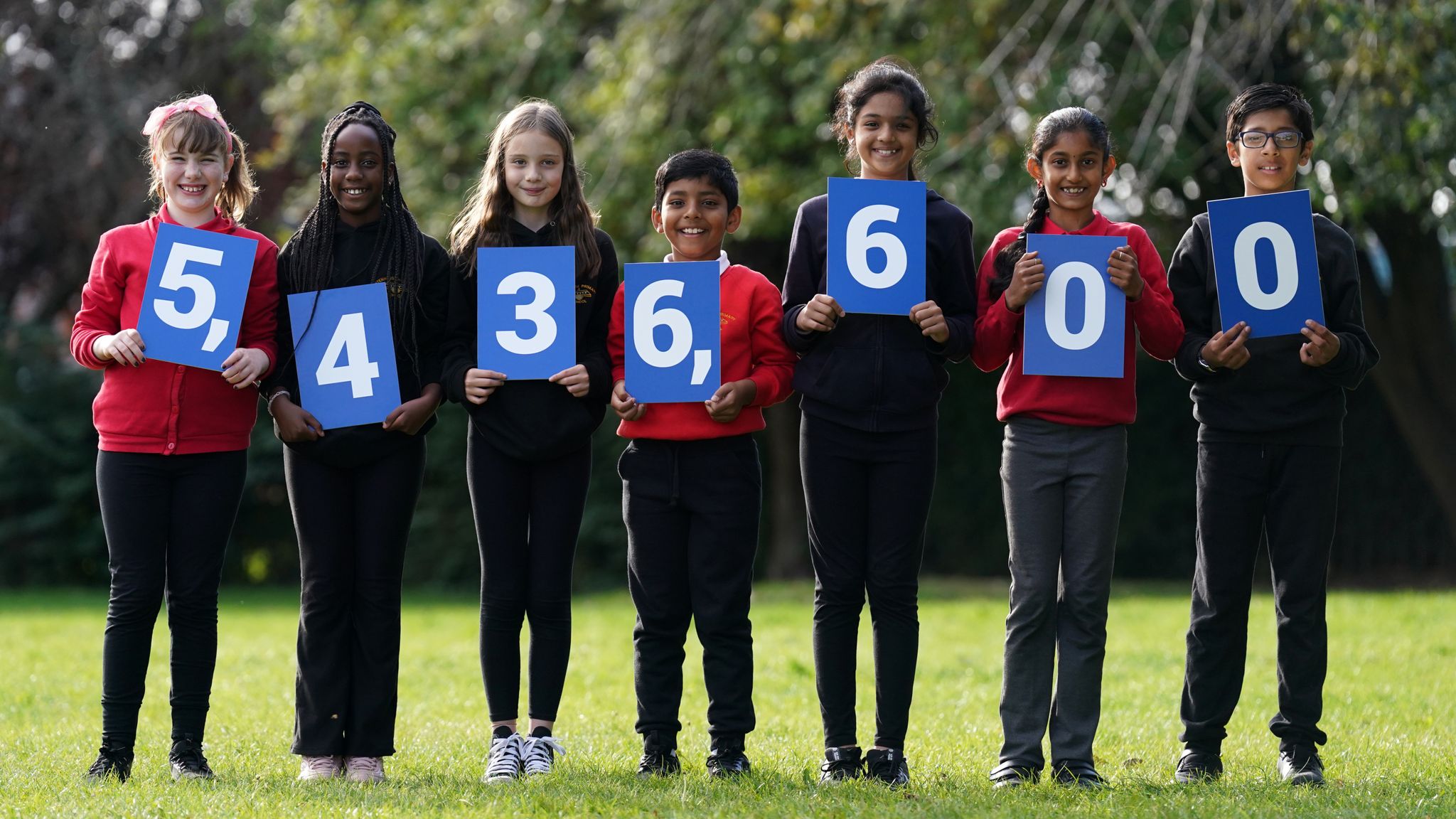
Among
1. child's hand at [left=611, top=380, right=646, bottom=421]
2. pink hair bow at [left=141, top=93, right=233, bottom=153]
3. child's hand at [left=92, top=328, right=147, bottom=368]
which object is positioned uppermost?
pink hair bow at [left=141, top=93, right=233, bottom=153]

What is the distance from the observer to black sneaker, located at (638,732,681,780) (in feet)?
14.2

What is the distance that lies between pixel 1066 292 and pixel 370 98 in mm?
9884

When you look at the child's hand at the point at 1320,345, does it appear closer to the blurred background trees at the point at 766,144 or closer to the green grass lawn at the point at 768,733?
the green grass lawn at the point at 768,733

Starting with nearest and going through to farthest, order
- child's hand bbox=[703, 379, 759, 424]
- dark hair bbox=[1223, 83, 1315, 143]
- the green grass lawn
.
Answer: the green grass lawn
child's hand bbox=[703, 379, 759, 424]
dark hair bbox=[1223, 83, 1315, 143]

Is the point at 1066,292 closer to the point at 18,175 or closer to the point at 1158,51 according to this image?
the point at 1158,51

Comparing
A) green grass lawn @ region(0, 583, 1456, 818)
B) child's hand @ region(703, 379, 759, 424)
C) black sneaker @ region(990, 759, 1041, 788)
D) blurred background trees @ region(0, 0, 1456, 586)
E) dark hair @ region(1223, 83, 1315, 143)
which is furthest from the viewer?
blurred background trees @ region(0, 0, 1456, 586)

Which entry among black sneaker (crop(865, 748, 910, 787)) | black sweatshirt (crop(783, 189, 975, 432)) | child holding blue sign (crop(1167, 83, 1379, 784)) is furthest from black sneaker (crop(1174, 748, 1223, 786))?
black sweatshirt (crop(783, 189, 975, 432))

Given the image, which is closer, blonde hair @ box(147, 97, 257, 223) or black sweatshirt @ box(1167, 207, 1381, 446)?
black sweatshirt @ box(1167, 207, 1381, 446)

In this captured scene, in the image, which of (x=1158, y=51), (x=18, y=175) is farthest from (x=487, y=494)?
(x=18, y=175)

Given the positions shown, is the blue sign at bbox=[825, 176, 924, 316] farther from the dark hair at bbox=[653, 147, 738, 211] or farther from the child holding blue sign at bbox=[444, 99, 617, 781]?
the child holding blue sign at bbox=[444, 99, 617, 781]

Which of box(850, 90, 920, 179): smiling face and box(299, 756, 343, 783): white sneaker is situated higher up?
box(850, 90, 920, 179): smiling face

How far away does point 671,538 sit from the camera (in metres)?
4.34

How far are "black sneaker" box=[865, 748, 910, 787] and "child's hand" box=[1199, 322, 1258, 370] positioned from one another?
4.89 ft

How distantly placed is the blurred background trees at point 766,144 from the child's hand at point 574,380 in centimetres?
557
